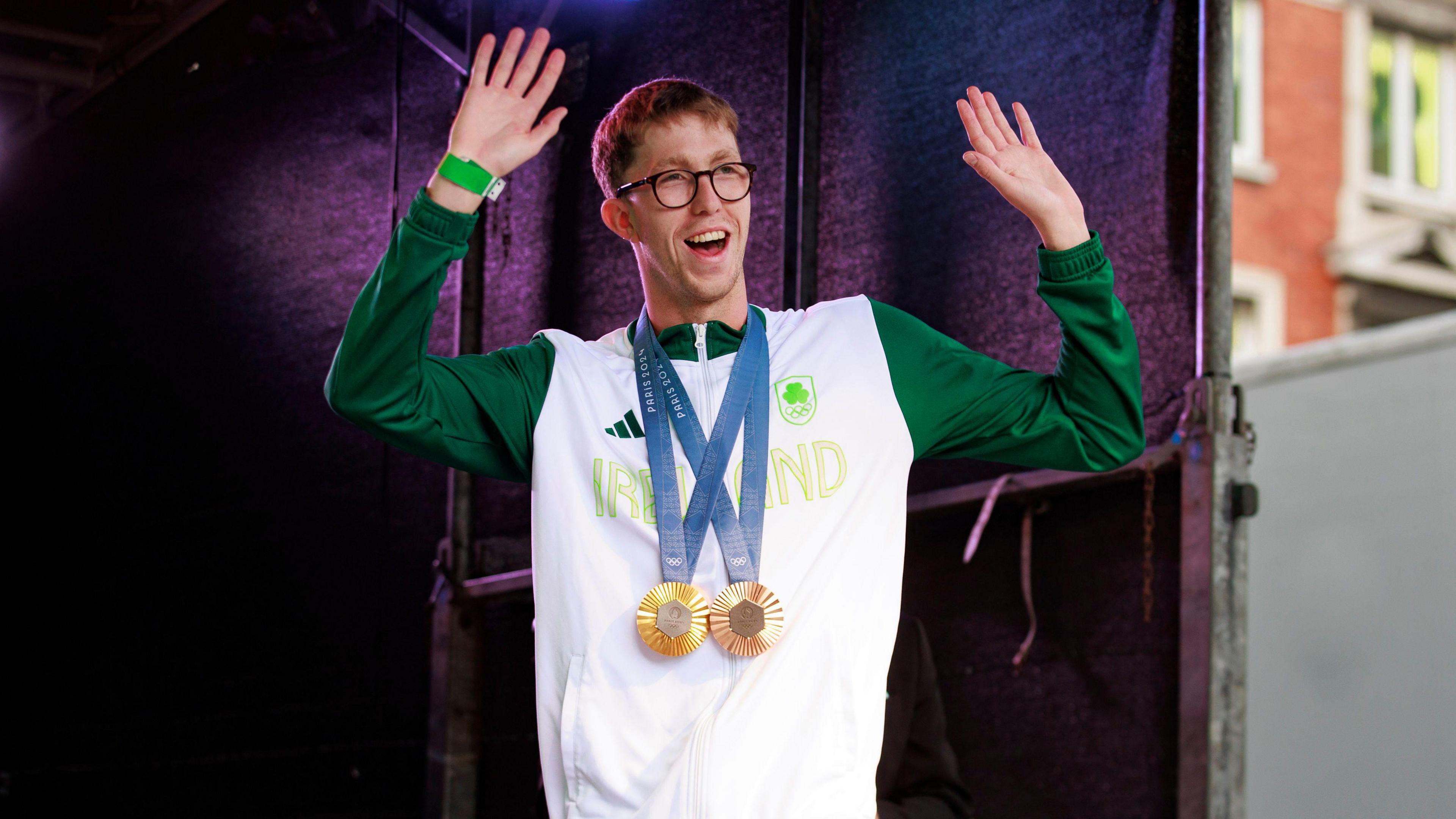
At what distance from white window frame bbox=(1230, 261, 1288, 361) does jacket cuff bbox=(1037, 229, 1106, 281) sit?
19147 millimetres

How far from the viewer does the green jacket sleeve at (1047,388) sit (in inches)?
59.6

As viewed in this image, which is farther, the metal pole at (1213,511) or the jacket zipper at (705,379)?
the metal pole at (1213,511)

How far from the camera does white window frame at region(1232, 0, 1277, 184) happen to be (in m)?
19.5

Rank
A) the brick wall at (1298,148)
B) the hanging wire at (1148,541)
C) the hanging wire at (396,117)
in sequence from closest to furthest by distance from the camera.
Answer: the hanging wire at (1148,541), the hanging wire at (396,117), the brick wall at (1298,148)

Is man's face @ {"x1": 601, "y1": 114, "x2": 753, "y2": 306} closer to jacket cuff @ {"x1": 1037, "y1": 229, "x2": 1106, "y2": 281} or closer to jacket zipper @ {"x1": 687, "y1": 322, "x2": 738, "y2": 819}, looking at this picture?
jacket zipper @ {"x1": 687, "y1": 322, "x2": 738, "y2": 819}

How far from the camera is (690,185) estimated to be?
5.48 feet

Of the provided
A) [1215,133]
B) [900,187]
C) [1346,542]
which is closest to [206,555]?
[900,187]

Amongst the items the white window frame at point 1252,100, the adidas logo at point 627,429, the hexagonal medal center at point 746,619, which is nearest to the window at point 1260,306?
the white window frame at point 1252,100

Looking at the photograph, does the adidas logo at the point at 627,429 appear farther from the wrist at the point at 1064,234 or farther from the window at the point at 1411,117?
the window at the point at 1411,117

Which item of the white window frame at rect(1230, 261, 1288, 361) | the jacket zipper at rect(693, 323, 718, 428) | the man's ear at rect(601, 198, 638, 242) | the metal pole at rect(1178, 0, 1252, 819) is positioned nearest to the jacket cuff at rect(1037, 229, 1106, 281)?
the jacket zipper at rect(693, 323, 718, 428)

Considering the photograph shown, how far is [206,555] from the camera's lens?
3920mm

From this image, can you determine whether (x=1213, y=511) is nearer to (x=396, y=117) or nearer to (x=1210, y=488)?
(x=1210, y=488)

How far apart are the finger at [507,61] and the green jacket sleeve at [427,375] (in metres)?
0.17

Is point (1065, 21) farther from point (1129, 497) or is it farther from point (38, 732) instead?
point (38, 732)
